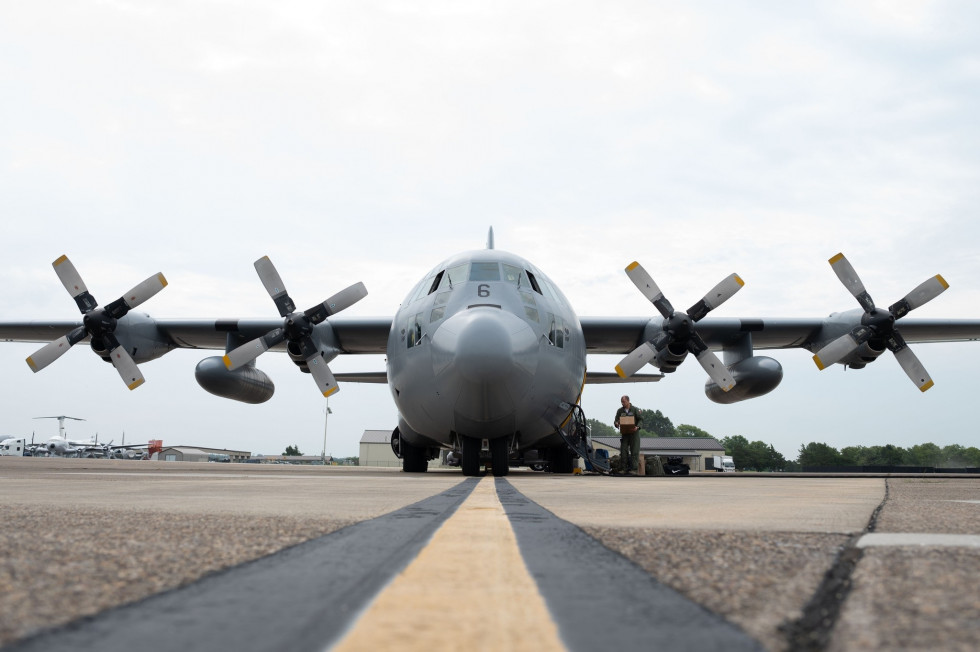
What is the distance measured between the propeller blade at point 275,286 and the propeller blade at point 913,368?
14.0m

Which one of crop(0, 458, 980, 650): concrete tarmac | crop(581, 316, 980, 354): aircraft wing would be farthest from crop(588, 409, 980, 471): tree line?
crop(0, 458, 980, 650): concrete tarmac

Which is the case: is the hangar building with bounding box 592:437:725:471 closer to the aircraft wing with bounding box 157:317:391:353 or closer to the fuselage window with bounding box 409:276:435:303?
the aircraft wing with bounding box 157:317:391:353

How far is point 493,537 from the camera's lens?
278 centimetres

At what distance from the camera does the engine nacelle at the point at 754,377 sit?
1811cm

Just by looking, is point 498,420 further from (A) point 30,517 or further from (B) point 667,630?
(B) point 667,630

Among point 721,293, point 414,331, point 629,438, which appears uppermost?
point 721,293

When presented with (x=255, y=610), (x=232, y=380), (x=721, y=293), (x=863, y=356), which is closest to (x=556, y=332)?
(x=721, y=293)

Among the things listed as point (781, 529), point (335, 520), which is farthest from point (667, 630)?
point (335, 520)

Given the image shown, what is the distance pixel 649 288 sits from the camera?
16.8 m

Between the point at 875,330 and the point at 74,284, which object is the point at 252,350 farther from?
the point at 875,330

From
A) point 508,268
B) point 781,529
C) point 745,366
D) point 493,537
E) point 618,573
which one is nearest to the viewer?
point 618,573

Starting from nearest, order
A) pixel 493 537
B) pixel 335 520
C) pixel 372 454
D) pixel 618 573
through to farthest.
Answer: pixel 618 573 < pixel 493 537 < pixel 335 520 < pixel 372 454

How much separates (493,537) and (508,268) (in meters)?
10.4

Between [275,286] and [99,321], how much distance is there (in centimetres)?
418
